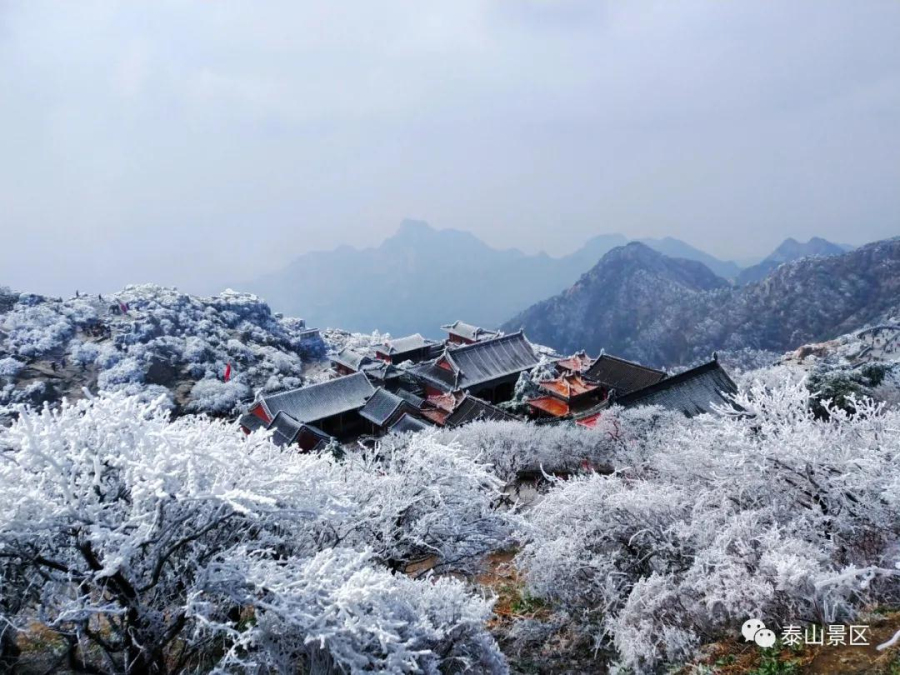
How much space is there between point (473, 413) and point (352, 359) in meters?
24.5

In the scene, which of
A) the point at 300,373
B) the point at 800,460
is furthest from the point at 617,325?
the point at 800,460

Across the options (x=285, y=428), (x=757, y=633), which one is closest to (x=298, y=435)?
(x=285, y=428)

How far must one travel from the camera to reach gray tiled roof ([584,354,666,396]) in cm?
3225

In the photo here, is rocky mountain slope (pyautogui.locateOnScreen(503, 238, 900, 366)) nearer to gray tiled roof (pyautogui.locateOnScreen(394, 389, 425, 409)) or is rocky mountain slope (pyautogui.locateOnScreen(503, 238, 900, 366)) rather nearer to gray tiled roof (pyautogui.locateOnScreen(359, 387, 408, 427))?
gray tiled roof (pyautogui.locateOnScreen(394, 389, 425, 409))

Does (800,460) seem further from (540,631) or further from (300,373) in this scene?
(300,373)

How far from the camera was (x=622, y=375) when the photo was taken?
111 feet

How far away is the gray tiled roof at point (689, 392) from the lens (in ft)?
89.3

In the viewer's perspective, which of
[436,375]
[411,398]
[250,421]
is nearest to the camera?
[250,421]

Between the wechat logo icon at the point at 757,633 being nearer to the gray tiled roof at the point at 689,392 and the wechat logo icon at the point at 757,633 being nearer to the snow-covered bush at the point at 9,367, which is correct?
the gray tiled roof at the point at 689,392

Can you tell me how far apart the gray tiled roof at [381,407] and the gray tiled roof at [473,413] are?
446 centimetres

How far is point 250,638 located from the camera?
5.70 metres

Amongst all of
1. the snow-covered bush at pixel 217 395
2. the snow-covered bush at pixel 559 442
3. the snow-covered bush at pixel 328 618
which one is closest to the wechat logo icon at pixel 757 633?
the snow-covered bush at pixel 328 618

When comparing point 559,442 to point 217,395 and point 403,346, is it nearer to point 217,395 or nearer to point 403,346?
point 217,395

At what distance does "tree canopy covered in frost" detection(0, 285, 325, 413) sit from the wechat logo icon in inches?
1603
